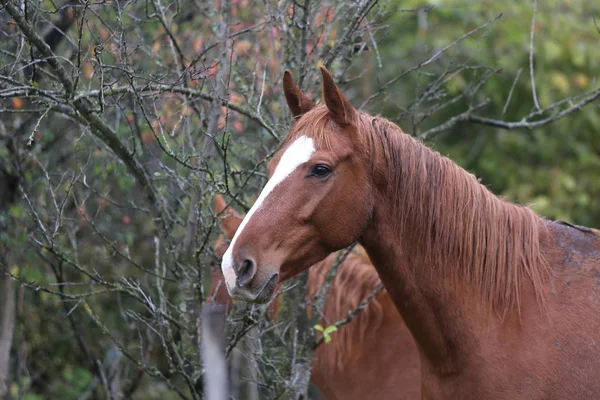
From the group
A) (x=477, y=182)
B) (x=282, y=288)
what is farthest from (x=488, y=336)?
(x=282, y=288)

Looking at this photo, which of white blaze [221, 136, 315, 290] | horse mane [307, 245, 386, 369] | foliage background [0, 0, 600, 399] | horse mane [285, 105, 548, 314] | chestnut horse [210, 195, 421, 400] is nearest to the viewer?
white blaze [221, 136, 315, 290]

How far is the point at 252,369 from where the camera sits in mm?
3574

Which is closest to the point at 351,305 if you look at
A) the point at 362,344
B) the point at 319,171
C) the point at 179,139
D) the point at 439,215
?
the point at 362,344

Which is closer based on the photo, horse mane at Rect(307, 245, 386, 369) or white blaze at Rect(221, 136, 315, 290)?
white blaze at Rect(221, 136, 315, 290)

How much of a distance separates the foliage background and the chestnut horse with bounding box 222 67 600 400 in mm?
354

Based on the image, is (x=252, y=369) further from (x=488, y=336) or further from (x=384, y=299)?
(x=488, y=336)

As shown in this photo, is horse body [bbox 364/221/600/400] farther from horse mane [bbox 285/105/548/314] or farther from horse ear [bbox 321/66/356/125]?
horse ear [bbox 321/66/356/125]

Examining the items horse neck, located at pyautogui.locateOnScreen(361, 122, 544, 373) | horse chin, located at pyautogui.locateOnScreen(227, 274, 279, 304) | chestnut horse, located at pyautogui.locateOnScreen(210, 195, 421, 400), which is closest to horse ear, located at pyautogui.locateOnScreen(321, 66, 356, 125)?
horse neck, located at pyautogui.locateOnScreen(361, 122, 544, 373)

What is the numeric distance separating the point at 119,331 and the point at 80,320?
0.45 m

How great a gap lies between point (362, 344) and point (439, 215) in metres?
1.56

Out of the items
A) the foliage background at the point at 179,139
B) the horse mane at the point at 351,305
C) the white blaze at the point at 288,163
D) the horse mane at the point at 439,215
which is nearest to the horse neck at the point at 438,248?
the horse mane at the point at 439,215

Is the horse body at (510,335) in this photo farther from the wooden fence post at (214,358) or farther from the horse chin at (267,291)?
the wooden fence post at (214,358)

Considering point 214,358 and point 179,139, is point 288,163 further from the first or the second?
point 179,139

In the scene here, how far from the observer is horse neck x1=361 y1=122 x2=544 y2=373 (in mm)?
2787
